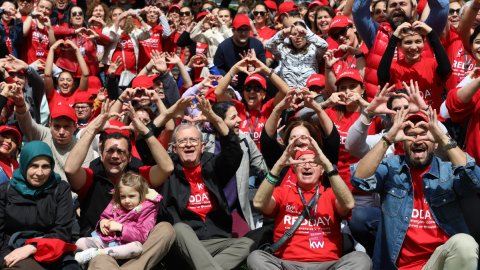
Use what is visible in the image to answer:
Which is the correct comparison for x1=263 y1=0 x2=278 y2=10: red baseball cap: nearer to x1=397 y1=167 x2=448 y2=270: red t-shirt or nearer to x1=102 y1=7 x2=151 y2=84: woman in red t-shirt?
x1=102 y1=7 x2=151 y2=84: woman in red t-shirt

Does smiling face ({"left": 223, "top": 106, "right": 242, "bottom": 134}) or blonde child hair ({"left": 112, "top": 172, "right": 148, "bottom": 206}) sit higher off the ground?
smiling face ({"left": 223, "top": 106, "right": 242, "bottom": 134})

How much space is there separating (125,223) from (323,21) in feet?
17.6

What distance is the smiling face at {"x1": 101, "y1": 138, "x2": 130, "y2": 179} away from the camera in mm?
7887

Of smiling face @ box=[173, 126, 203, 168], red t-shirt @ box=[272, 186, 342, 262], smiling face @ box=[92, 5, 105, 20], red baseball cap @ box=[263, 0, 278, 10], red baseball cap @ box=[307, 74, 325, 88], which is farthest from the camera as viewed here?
red baseball cap @ box=[263, 0, 278, 10]

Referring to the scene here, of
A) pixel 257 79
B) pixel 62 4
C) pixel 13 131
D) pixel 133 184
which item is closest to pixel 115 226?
pixel 133 184

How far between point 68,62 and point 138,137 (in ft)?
13.9

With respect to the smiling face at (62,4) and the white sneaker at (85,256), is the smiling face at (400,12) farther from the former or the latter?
the smiling face at (62,4)

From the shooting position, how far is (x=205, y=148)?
28.9ft

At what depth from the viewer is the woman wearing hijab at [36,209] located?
720 cm

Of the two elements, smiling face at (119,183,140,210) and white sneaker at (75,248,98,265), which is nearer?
white sneaker at (75,248,98,265)

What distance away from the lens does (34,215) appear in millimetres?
7316

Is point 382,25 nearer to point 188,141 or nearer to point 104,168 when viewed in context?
point 188,141

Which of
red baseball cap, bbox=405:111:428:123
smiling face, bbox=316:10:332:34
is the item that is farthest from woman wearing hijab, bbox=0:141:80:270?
smiling face, bbox=316:10:332:34

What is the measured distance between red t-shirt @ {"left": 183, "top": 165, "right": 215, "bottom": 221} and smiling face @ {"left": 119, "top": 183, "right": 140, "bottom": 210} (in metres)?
0.62
